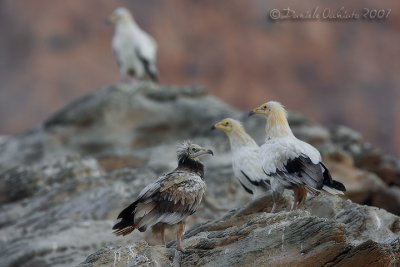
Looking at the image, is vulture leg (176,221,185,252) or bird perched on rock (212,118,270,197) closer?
vulture leg (176,221,185,252)

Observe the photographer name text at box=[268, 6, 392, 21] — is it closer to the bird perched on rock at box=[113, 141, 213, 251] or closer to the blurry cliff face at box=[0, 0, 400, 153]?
the blurry cliff face at box=[0, 0, 400, 153]

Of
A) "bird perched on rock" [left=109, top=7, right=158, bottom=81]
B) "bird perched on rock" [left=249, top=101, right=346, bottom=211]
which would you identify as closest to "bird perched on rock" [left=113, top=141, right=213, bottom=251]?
"bird perched on rock" [left=249, top=101, right=346, bottom=211]

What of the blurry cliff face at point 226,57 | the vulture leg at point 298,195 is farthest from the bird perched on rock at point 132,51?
the blurry cliff face at point 226,57

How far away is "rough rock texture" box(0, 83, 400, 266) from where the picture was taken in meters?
15.0

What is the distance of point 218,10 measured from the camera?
74.9m

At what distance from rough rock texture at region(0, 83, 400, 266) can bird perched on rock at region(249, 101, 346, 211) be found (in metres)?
0.53

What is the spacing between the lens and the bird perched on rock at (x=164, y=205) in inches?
627

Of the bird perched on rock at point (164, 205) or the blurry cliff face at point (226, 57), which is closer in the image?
the bird perched on rock at point (164, 205)

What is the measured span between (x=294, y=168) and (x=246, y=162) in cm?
374

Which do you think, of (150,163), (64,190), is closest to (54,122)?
(150,163)

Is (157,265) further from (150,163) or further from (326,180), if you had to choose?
(150,163)

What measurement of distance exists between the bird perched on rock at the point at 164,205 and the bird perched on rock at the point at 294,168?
1.58 meters

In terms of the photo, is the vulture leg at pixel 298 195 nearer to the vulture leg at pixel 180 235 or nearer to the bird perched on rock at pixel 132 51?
the vulture leg at pixel 180 235

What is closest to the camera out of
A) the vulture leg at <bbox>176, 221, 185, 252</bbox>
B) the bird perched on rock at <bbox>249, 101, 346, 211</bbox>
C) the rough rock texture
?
the rough rock texture
